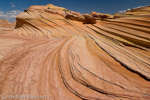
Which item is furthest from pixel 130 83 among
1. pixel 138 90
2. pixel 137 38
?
pixel 137 38

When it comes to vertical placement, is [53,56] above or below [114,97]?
above

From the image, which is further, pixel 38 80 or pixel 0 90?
pixel 38 80

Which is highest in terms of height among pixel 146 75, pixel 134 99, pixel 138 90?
pixel 146 75

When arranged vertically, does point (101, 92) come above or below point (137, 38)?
below

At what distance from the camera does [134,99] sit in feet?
5.94

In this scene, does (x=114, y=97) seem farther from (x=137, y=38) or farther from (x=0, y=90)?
(x=137, y=38)

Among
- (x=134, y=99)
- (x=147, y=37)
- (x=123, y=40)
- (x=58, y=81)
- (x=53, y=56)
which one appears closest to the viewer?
(x=134, y=99)

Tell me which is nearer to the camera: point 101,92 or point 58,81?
point 101,92

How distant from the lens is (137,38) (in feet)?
15.6

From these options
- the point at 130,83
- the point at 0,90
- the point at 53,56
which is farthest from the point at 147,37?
the point at 0,90

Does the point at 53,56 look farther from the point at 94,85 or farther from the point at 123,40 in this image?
the point at 123,40

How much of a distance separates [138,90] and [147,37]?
13.0 ft

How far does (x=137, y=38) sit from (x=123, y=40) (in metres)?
0.73

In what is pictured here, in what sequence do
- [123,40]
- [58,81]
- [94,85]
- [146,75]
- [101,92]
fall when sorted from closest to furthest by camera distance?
[101,92] → [94,85] → [58,81] → [146,75] → [123,40]
